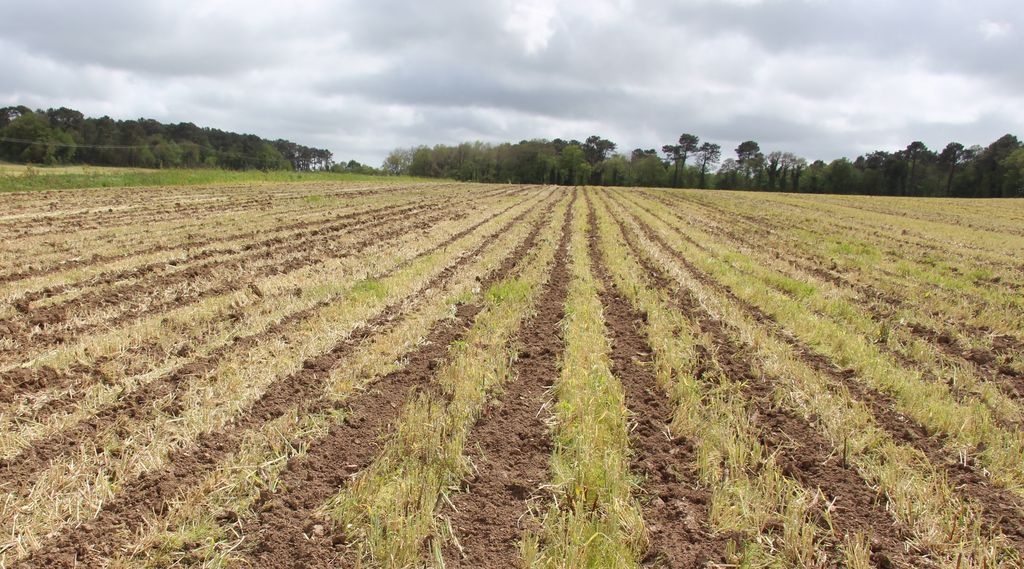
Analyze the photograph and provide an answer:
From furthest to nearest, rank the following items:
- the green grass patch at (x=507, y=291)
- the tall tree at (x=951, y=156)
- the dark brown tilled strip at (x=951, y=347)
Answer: the tall tree at (x=951, y=156), the green grass patch at (x=507, y=291), the dark brown tilled strip at (x=951, y=347)

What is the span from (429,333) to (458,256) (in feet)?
16.8

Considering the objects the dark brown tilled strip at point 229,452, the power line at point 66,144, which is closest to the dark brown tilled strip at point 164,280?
the dark brown tilled strip at point 229,452

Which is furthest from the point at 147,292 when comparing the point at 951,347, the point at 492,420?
the point at 951,347

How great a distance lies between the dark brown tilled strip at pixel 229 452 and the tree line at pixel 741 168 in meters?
102

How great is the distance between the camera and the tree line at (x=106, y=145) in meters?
76.1

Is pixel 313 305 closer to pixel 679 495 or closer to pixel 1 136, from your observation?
pixel 679 495

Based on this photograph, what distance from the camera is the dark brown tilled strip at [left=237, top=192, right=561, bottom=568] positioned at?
257 cm

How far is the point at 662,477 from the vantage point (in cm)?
332

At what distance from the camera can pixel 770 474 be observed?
3.22 meters

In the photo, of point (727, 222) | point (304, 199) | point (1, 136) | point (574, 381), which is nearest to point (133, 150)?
point (1, 136)

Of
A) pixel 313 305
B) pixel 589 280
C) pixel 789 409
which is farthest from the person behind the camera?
pixel 589 280

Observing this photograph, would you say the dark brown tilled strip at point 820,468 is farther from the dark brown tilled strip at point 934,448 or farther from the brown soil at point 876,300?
the brown soil at point 876,300

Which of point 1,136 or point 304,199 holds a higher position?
point 1,136

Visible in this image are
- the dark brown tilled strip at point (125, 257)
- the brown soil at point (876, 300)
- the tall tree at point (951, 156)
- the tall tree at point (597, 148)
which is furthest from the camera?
the tall tree at point (597, 148)
